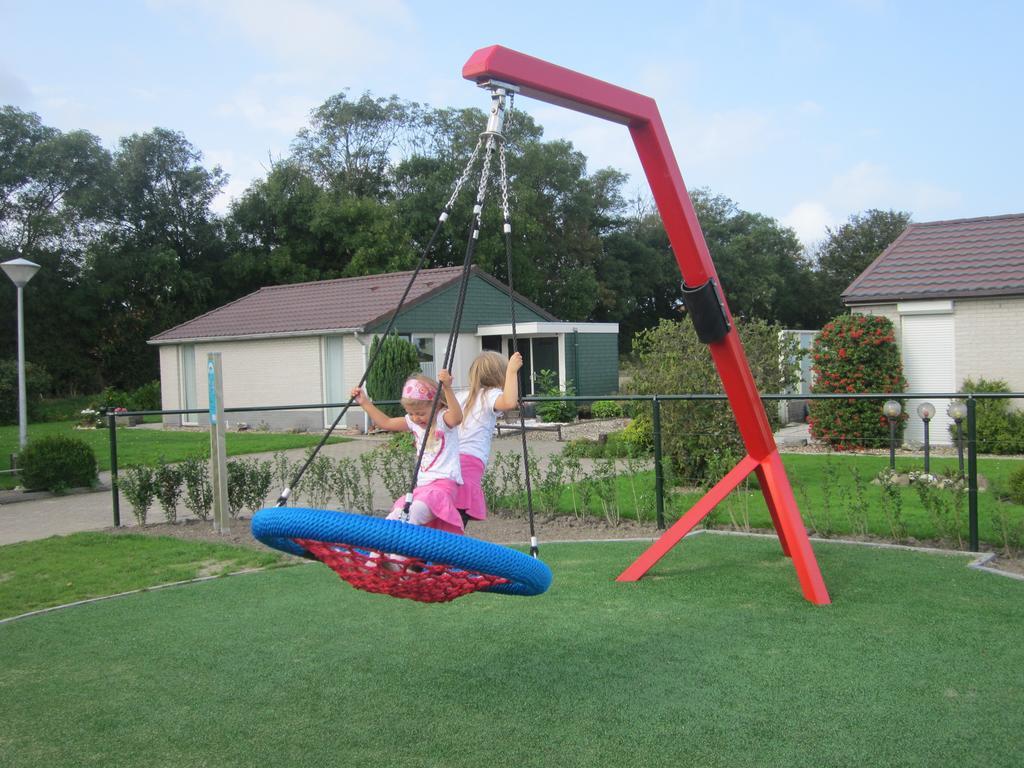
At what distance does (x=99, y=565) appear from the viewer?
24.5ft

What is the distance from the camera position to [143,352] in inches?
1364

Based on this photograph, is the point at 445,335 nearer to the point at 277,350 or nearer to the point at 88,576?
the point at 277,350

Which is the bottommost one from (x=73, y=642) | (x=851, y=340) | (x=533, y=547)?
(x=73, y=642)

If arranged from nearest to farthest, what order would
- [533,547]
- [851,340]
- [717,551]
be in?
[533,547] < [717,551] < [851,340]

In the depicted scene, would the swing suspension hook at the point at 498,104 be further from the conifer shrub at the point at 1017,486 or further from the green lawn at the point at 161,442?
the green lawn at the point at 161,442

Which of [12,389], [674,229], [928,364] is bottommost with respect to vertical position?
[928,364]

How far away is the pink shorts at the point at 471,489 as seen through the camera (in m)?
4.49

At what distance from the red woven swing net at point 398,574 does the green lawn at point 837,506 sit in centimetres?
454

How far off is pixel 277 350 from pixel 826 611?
20.0m

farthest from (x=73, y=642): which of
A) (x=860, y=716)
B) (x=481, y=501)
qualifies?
(x=860, y=716)

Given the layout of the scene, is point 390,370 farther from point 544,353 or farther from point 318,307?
point 544,353

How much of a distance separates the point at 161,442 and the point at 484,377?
16.4 m

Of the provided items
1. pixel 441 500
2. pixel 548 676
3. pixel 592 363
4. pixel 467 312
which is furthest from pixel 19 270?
pixel 592 363

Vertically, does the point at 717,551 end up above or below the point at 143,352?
below
